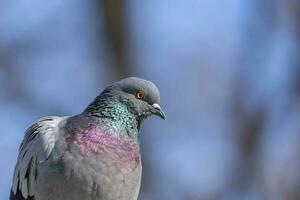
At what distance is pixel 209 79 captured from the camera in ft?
47.0

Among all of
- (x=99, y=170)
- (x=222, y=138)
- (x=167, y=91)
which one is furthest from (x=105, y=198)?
(x=167, y=91)

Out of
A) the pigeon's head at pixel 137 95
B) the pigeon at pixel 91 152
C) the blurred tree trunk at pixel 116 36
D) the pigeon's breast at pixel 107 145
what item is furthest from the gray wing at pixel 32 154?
the blurred tree trunk at pixel 116 36

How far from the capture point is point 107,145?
24.6 ft

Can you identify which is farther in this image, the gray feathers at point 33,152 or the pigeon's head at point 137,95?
the pigeon's head at point 137,95

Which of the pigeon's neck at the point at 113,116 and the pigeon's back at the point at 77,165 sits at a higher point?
the pigeon's neck at the point at 113,116

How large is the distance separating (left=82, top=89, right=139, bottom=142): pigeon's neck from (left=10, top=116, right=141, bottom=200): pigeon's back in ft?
0.29

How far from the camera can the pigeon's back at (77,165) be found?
7.27m

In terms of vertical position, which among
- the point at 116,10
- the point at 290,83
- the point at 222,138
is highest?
the point at 116,10

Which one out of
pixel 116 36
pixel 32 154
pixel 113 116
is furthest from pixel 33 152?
pixel 116 36

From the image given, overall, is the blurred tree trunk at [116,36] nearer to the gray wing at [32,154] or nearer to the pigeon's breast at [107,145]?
the gray wing at [32,154]

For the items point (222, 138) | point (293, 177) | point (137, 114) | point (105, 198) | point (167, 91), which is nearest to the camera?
point (105, 198)

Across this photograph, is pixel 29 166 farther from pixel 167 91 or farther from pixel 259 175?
pixel 167 91

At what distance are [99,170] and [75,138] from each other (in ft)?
1.03

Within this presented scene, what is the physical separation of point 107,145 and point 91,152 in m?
0.17
